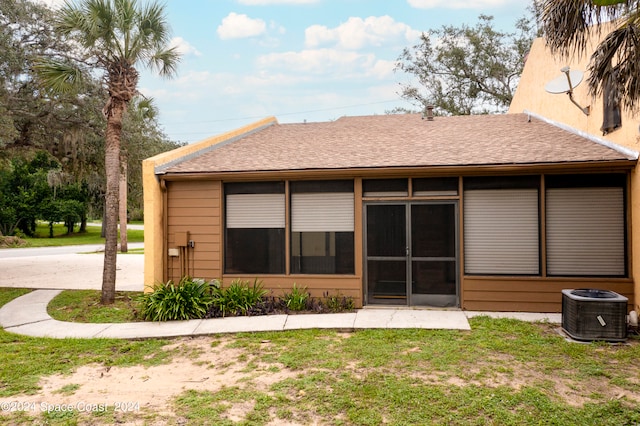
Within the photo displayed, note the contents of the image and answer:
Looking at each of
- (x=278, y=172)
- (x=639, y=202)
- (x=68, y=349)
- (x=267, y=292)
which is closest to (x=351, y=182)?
(x=278, y=172)

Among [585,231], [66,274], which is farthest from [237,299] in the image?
[66,274]

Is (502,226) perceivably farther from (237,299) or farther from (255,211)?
(237,299)

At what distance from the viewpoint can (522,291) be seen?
729cm

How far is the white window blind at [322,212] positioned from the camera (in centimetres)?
794

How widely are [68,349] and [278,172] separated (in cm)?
435

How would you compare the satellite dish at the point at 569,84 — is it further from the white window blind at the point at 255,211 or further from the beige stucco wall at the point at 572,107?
the white window blind at the point at 255,211

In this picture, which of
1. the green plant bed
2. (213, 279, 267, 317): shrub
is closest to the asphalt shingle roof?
(213, 279, 267, 317): shrub

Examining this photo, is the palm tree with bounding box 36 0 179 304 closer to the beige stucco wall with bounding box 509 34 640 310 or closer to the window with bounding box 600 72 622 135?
the beige stucco wall with bounding box 509 34 640 310

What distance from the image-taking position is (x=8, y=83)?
34.0 ft

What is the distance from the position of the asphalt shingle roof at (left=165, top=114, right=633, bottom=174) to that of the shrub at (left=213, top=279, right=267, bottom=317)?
2.27 meters

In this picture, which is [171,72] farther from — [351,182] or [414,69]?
[414,69]

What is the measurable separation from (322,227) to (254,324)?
2.31m

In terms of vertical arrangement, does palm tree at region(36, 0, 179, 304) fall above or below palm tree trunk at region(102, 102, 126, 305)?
above

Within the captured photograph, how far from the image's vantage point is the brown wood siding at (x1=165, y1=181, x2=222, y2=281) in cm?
823
